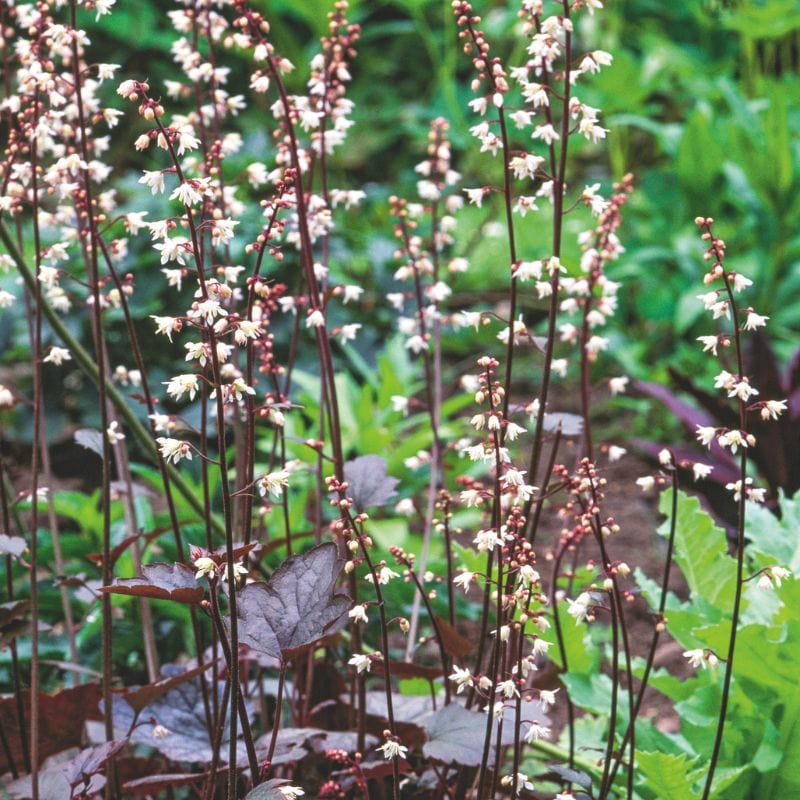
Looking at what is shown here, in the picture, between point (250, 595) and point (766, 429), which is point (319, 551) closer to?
point (250, 595)

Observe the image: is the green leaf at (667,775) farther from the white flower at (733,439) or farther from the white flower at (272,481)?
the white flower at (272,481)

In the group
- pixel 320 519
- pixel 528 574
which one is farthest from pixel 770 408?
pixel 320 519

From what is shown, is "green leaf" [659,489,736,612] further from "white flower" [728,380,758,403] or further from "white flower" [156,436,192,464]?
"white flower" [156,436,192,464]

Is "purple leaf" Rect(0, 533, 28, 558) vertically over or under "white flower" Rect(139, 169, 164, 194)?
under

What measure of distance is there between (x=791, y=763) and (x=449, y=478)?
4.76 ft

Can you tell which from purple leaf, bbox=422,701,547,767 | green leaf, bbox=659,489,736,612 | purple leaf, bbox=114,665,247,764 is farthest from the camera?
green leaf, bbox=659,489,736,612

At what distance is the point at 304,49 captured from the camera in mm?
5867

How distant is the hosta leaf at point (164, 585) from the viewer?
1.12 metres

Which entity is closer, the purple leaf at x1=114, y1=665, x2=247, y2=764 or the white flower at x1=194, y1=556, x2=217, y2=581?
the white flower at x1=194, y1=556, x2=217, y2=581

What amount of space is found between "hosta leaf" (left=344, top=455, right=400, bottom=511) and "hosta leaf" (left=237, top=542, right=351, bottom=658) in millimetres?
340

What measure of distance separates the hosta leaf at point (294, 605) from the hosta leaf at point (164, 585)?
0.24 ft

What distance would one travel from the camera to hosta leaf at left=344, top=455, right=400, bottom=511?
159 centimetres

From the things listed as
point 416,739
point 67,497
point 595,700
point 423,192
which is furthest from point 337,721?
point 67,497

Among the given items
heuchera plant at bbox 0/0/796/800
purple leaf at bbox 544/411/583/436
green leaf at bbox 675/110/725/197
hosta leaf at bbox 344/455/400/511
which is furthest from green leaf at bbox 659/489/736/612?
green leaf at bbox 675/110/725/197
